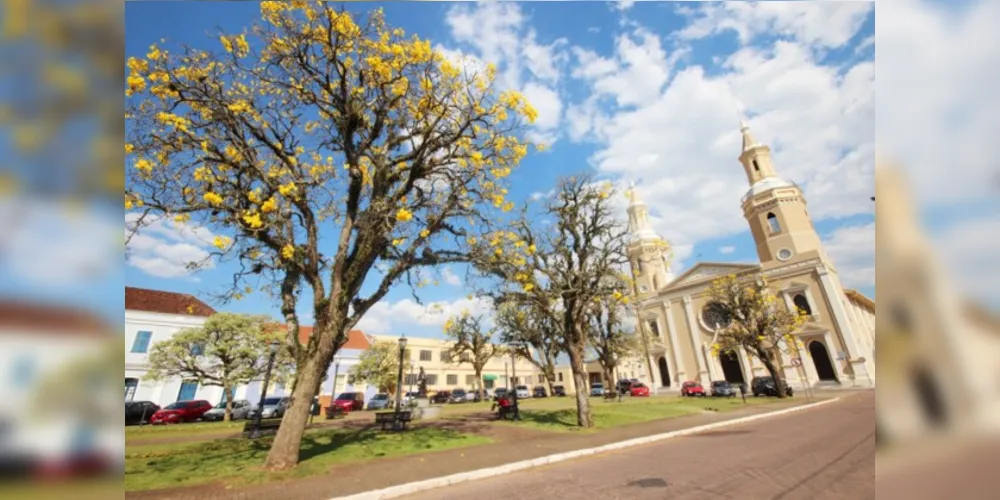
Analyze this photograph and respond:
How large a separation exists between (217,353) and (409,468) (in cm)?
2465

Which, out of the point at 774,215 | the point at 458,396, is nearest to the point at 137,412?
the point at 458,396

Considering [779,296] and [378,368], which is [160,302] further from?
[779,296]

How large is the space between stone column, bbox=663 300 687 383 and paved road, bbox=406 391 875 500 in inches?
1583

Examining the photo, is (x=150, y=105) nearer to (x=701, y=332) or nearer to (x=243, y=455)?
(x=243, y=455)

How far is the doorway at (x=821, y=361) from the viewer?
40750 mm

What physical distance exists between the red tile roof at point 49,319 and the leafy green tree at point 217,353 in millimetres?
29926

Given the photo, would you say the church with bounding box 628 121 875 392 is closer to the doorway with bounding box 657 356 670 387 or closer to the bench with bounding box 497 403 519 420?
the doorway with bounding box 657 356 670 387

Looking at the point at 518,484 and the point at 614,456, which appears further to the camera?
the point at 614,456

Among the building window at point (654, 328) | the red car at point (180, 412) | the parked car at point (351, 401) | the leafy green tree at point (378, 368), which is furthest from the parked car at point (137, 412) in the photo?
the building window at point (654, 328)

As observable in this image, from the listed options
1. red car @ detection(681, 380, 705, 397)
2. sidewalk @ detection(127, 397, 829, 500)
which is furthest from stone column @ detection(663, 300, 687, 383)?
sidewalk @ detection(127, 397, 829, 500)

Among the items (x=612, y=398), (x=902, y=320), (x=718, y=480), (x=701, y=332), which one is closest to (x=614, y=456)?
(x=718, y=480)

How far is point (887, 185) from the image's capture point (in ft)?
4.69

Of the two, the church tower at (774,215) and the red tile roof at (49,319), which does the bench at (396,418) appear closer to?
the red tile roof at (49,319)

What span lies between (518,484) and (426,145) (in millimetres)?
8551
